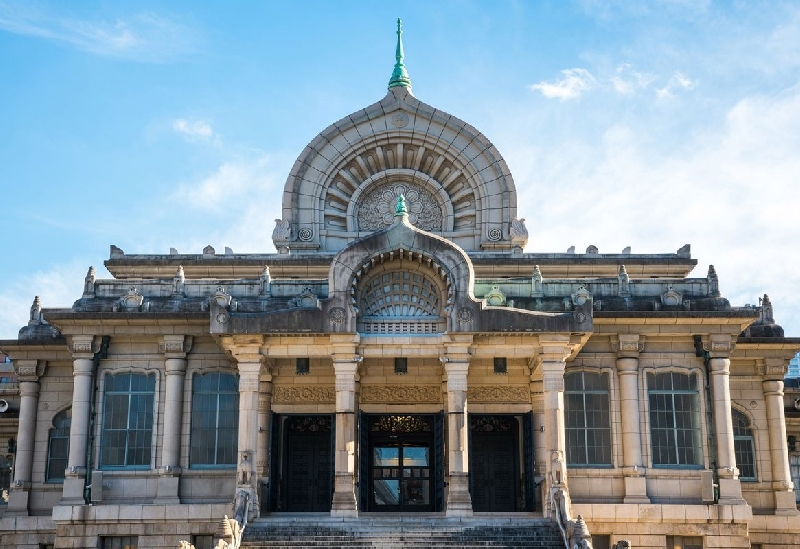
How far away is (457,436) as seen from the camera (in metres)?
27.1

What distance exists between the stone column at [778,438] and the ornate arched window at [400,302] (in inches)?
490

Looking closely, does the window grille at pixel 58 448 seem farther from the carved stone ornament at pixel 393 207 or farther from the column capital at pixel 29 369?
the carved stone ornament at pixel 393 207

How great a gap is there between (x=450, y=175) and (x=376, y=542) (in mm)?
16426

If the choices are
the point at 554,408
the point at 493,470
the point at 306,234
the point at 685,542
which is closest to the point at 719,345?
the point at 685,542

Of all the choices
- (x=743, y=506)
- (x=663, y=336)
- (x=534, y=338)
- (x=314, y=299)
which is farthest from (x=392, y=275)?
(x=743, y=506)

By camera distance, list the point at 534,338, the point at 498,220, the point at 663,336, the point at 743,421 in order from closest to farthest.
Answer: the point at 534,338, the point at 663,336, the point at 743,421, the point at 498,220

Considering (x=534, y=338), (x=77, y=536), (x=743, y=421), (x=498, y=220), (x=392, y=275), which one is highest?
(x=498, y=220)

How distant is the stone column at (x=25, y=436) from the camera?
104 feet

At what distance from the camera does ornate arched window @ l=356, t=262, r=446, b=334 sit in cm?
2834

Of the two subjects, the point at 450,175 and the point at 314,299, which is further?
the point at 450,175

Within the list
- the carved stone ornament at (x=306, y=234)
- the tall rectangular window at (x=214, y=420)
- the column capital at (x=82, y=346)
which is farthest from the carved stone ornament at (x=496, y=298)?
the column capital at (x=82, y=346)

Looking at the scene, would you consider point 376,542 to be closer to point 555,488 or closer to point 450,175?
point 555,488

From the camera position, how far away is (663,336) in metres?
30.1

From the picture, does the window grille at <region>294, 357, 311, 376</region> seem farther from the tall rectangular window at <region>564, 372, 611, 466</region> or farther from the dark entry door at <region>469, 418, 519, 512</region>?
the tall rectangular window at <region>564, 372, 611, 466</region>
